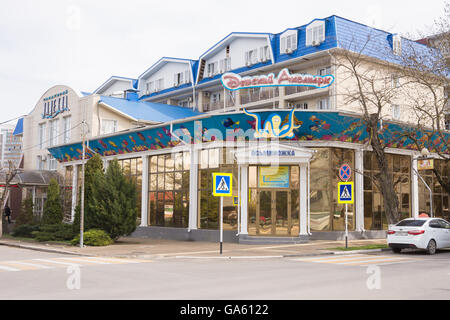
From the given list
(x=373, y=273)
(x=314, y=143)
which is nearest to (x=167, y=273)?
(x=373, y=273)

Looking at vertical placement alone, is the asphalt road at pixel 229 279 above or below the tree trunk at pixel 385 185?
below

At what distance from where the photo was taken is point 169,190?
3022 centimetres

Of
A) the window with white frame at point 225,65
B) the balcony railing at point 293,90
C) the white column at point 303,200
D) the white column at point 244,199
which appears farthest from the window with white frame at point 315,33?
the white column at point 244,199

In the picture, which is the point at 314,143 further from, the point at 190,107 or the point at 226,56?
the point at 190,107

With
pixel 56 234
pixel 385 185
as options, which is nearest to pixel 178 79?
pixel 56 234

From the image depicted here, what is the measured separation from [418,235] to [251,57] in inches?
1118

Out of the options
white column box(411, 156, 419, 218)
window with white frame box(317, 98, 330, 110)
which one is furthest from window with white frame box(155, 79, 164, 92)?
white column box(411, 156, 419, 218)

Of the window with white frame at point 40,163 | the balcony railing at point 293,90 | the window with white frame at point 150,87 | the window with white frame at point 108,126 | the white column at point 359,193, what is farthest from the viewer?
the window with white frame at point 150,87

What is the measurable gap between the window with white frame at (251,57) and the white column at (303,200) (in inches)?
846

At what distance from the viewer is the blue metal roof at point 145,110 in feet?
134

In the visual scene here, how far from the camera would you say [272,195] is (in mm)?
25031

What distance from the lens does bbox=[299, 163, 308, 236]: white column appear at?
80.6ft

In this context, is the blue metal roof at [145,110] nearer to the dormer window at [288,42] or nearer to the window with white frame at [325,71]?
the dormer window at [288,42]

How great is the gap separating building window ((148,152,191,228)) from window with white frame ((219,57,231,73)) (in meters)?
18.1
